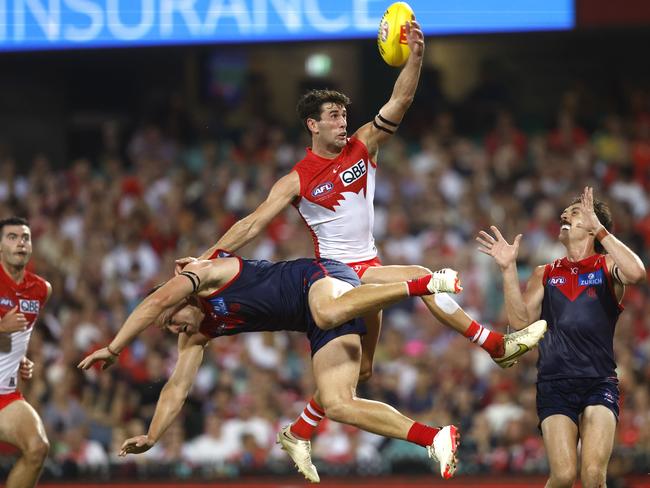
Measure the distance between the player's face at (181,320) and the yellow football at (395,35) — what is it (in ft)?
7.64

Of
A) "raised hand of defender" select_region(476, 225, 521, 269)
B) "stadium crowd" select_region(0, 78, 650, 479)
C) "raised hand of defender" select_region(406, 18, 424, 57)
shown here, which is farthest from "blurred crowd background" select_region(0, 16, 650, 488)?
"raised hand of defender" select_region(406, 18, 424, 57)

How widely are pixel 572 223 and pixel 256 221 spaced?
2205 millimetres

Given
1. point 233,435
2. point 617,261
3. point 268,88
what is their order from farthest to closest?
point 268,88
point 233,435
point 617,261

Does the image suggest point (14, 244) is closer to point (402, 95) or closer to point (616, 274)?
point (402, 95)

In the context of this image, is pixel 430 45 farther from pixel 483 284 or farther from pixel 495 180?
pixel 483 284

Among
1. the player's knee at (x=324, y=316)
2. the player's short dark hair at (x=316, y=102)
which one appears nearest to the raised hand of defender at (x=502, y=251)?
the player's knee at (x=324, y=316)

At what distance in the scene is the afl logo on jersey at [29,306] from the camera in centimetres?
932

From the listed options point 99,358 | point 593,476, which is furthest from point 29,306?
point 593,476

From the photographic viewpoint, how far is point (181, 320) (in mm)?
8820

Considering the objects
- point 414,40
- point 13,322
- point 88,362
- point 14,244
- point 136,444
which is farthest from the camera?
point 14,244

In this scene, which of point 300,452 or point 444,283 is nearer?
point 444,283

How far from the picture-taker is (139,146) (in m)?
17.1

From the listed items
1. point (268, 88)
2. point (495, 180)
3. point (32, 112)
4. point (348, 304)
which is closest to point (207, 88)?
point (268, 88)

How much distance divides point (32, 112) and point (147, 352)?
5126mm
